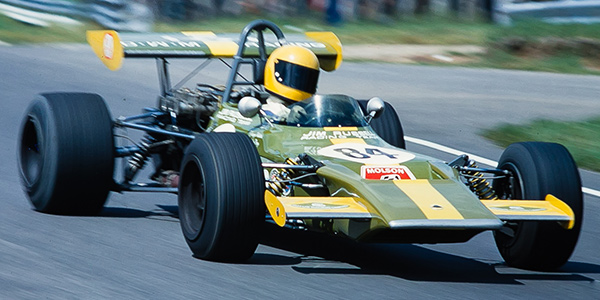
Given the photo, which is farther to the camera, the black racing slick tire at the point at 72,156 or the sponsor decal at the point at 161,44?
the sponsor decal at the point at 161,44

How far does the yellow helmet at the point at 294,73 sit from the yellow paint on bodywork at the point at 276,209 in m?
1.69

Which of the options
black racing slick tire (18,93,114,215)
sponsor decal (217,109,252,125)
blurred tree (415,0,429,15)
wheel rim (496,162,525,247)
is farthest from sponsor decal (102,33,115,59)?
blurred tree (415,0,429,15)

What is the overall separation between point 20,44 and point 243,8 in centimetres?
873

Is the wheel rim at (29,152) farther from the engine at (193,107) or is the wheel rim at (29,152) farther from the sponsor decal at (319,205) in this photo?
the sponsor decal at (319,205)

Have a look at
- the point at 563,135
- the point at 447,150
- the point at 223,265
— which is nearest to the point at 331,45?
the point at 447,150

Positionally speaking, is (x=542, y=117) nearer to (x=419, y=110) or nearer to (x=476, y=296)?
(x=419, y=110)

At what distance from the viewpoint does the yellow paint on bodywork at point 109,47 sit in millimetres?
7931

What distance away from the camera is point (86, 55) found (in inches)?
701

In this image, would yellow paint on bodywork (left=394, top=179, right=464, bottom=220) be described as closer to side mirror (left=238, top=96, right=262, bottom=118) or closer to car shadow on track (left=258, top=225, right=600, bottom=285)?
car shadow on track (left=258, top=225, right=600, bottom=285)

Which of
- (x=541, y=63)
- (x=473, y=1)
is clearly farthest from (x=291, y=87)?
(x=473, y=1)

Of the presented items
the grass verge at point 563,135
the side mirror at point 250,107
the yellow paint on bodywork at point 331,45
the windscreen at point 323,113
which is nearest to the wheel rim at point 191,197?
the side mirror at point 250,107

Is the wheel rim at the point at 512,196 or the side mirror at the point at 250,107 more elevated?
the side mirror at the point at 250,107

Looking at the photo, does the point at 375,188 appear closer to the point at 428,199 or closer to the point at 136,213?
the point at 428,199

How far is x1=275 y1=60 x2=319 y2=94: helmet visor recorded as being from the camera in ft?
24.9
